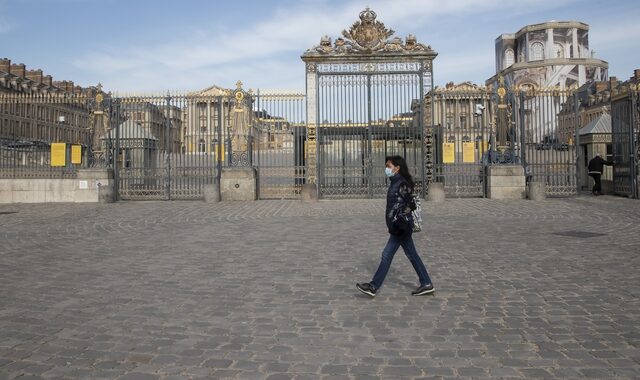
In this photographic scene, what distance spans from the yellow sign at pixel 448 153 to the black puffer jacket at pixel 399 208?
12787 mm

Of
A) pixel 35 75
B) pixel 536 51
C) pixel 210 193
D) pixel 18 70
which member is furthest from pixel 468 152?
pixel 536 51

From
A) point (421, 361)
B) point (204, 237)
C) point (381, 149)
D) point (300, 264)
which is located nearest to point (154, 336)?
point (421, 361)

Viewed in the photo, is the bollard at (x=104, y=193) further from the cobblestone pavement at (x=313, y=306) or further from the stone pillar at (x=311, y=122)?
the stone pillar at (x=311, y=122)

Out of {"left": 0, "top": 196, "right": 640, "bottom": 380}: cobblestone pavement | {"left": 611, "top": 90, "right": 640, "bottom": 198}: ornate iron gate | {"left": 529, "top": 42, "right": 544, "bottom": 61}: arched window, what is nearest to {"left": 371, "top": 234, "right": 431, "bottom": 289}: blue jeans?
{"left": 0, "top": 196, "right": 640, "bottom": 380}: cobblestone pavement

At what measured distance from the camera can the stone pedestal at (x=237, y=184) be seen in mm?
17750

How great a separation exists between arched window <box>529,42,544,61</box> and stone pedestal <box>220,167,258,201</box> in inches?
3940

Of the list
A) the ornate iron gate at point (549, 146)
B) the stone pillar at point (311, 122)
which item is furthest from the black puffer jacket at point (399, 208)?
the ornate iron gate at point (549, 146)

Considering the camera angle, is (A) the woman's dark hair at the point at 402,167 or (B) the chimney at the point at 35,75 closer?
Result: (A) the woman's dark hair at the point at 402,167

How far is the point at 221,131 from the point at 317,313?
14623mm

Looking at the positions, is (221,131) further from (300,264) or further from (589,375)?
(589,375)

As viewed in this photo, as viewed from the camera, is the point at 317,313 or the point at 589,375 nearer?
the point at 589,375

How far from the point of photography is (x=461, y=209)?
1441cm

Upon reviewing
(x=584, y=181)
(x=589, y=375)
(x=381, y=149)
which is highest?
(x=381, y=149)

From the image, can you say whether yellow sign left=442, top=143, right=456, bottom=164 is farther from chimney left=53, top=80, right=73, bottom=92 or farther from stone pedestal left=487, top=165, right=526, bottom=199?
chimney left=53, top=80, right=73, bottom=92
